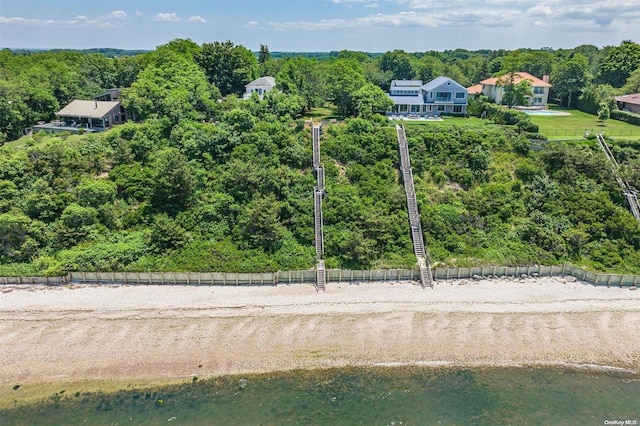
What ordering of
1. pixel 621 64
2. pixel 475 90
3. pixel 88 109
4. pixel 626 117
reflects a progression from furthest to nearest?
pixel 475 90 < pixel 621 64 < pixel 626 117 < pixel 88 109

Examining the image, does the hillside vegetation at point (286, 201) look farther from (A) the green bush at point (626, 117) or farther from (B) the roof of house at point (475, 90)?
(B) the roof of house at point (475, 90)

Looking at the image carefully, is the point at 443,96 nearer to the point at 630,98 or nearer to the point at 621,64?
the point at 630,98

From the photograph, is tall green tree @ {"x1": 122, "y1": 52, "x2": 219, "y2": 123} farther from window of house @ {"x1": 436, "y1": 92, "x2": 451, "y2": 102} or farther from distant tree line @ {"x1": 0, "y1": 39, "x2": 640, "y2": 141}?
window of house @ {"x1": 436, "y1": 92, "x2": 451, "y2": 102}

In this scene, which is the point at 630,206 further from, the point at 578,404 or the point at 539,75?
the point at 539,75

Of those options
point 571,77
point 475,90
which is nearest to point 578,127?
point 571,77

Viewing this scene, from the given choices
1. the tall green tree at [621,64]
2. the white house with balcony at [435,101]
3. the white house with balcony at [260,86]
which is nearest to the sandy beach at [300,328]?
the white house with balcony at [435,101]

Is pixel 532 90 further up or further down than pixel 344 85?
further down
